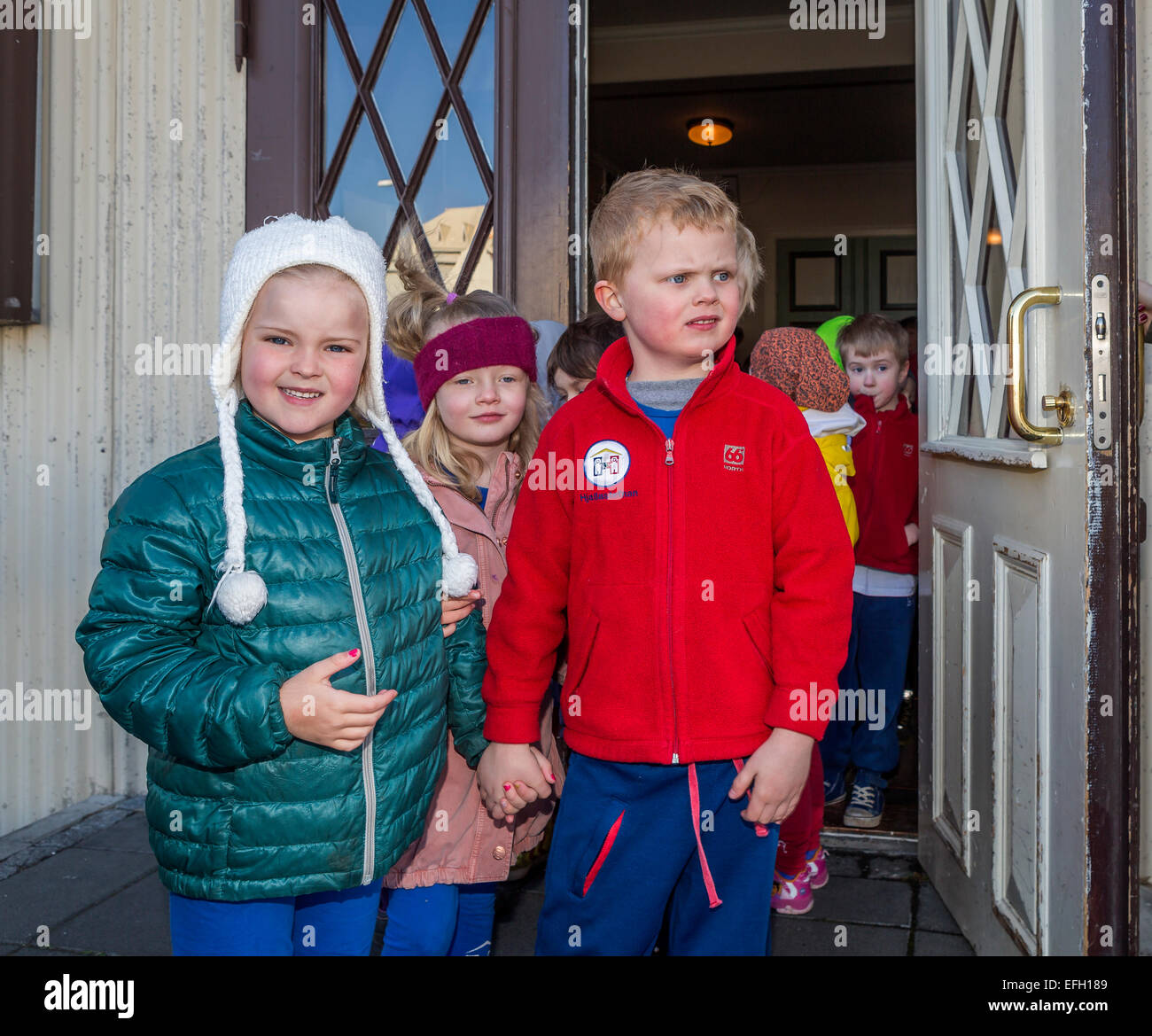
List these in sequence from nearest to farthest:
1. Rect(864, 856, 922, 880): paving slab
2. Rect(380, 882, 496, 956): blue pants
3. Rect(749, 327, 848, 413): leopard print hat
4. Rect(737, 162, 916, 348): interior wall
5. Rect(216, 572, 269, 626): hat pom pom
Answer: Rect(216, 572, 269, 626): hat pom pom → Rect(380, 882, 496, 956): blue pants → Rect(864, 856, 922, 880): paving slab → Rect(749, 327, 848, 413): leopard print hat → Rect(737, 162, 916, 348): interior wall

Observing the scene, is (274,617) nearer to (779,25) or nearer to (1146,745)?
(1146,745)

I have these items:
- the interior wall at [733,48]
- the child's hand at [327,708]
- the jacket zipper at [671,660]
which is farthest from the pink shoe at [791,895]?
the interior wall at [733,48]

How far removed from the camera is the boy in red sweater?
138 inches

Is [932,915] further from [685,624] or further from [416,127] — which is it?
[416,127]

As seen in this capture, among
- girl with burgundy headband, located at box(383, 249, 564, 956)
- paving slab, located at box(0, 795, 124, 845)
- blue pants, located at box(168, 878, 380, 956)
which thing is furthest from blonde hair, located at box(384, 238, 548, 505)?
paving slab, located at box(0, 795, 124, 845)

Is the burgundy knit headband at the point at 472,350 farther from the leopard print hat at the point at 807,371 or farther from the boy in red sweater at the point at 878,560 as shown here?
the boy in red sweater at the point at 878,560

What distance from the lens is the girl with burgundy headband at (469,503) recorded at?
6.56 ft

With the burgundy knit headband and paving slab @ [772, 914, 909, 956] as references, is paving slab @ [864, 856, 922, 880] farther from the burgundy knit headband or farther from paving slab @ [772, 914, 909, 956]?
the burgundy knit headband

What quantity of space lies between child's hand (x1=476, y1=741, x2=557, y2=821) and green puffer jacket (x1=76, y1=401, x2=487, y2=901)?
0.13 m

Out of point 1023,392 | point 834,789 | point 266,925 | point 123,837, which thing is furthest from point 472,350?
point 834,789

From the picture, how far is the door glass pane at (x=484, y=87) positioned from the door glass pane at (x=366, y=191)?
0.33 meters

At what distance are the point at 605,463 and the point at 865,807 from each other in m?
2.09

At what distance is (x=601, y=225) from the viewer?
180 cm
